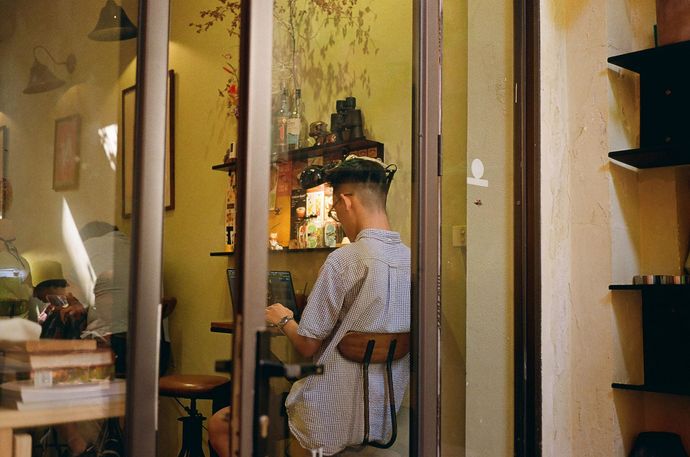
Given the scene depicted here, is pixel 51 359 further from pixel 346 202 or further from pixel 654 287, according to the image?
pixel 654 287

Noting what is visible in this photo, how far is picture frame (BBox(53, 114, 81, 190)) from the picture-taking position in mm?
1566

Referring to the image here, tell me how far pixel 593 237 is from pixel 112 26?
1.85 meters

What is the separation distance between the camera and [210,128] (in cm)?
384

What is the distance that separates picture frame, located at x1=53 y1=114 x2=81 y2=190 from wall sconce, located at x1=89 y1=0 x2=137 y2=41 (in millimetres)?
189

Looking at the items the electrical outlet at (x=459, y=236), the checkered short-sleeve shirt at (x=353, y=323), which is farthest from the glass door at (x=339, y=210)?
the electrical outlet at (x=459, y=236)

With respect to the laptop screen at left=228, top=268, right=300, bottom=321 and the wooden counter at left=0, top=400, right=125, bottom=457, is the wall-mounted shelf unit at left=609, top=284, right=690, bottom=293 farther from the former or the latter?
the wooden counter at left=0, top=400, right=125, bottom=457

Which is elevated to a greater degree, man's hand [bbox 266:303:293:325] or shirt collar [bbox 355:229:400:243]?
shirt collar [bbox 355:229:400:243]

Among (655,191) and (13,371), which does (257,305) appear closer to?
(13,371)

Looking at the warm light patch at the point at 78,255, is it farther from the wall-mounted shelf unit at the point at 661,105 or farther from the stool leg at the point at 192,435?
the wall-mounted shelf unit at the point at 661,105

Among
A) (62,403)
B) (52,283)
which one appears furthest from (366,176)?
(62,403)

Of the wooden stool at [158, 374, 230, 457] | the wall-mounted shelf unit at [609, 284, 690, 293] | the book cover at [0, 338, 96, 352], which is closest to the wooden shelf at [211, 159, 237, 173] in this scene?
the wooden stool at [158, 374, 230, 457]

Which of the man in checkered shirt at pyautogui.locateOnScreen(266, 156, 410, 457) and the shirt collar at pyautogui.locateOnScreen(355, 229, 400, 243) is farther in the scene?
the shirt collar at pyautogui.locateOnScreen(355, 229, 400, 243)

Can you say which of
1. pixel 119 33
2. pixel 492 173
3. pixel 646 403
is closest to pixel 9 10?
pixel 119 33

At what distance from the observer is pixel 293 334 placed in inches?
75.0
